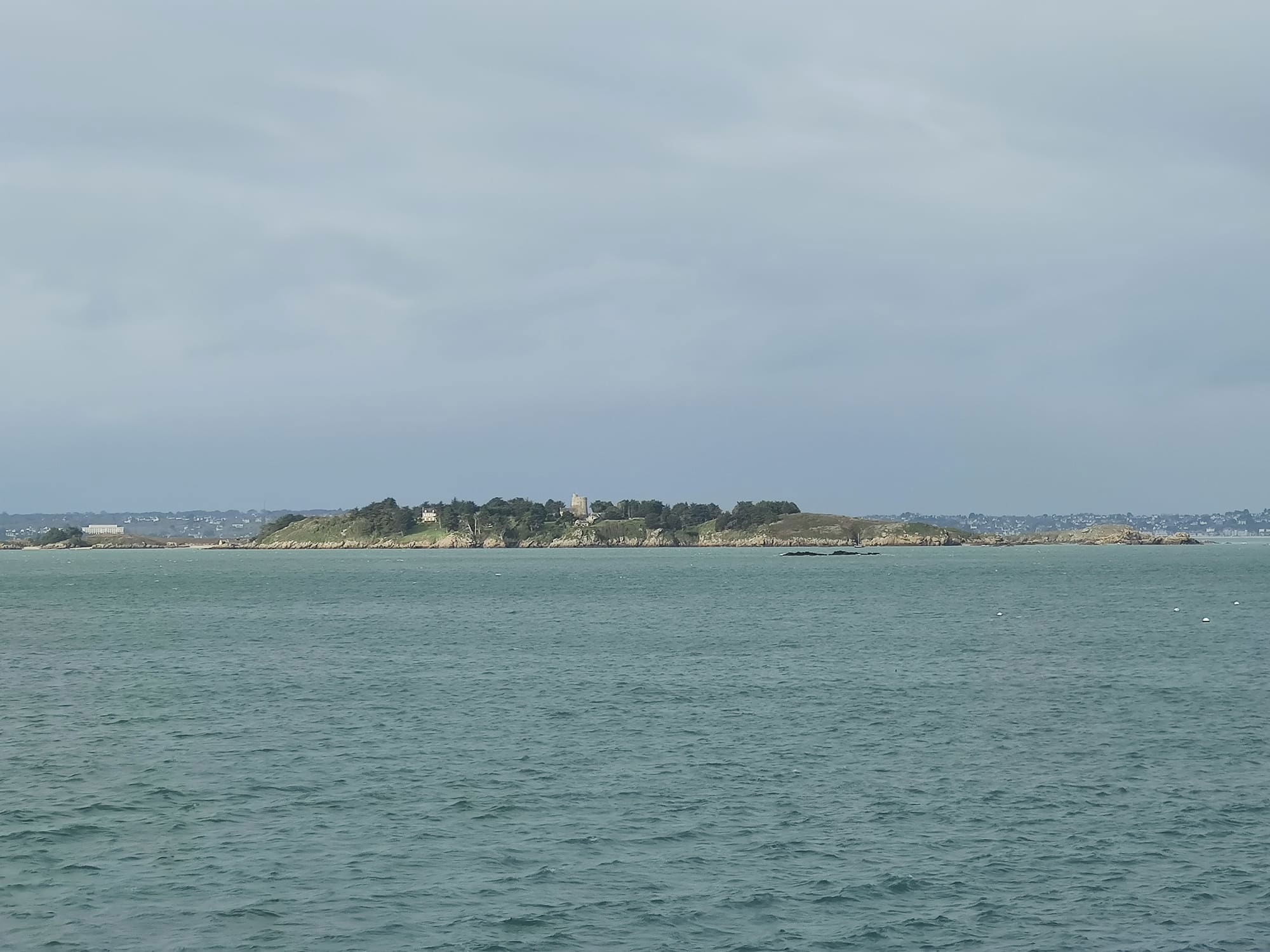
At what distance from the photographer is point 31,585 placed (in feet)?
534

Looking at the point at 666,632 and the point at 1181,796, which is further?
the point at 666,632

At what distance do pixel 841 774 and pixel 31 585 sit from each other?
495ft

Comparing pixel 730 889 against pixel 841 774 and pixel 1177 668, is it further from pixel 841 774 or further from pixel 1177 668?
pixel 1177 668

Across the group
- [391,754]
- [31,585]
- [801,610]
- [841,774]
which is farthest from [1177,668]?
[31,585]

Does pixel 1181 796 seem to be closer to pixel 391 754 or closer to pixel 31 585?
pixel 391 754

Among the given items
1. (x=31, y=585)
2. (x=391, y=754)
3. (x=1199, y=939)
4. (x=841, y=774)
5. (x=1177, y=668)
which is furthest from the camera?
(x=31, y=585)

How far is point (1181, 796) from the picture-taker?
1287 inches

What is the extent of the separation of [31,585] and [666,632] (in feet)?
361

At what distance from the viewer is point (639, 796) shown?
1314 inches

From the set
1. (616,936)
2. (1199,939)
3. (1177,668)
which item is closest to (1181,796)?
(1199,939)

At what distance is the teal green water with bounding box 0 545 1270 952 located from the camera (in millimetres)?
23547

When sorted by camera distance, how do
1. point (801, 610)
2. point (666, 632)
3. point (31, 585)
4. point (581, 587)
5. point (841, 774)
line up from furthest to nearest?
point (31, 585) < point (581, 587) < point (801, 610) < point (666, 632) < point (841, 774)

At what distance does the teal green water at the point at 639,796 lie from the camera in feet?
77.3

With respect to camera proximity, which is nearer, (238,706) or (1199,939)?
(1199,939)
